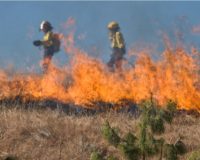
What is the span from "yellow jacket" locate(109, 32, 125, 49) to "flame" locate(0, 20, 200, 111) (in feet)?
10.6

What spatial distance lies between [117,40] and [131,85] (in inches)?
185

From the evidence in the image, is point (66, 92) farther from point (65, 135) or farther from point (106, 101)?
point (65, 135)

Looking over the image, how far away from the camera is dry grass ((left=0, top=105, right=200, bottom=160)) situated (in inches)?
319

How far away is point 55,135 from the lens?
8.80 meters

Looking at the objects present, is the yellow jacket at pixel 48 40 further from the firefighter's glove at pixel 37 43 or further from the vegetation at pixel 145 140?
the vegetation at pixel 145 140

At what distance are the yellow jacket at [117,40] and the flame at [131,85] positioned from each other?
323 centimetres

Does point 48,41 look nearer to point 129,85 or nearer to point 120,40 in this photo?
point 120,40

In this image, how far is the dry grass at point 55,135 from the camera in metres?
8.10

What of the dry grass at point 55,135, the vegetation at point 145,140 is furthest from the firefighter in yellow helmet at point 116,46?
the vegetation at point 145,140

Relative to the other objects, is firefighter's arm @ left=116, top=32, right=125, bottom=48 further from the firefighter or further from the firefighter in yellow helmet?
the firefighter

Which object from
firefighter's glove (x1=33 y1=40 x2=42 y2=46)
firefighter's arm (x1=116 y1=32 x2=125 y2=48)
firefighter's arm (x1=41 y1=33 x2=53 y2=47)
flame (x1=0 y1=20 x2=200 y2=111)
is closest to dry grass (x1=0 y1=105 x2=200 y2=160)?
flame (x1=0 y1=20 x2=200 y2=111)

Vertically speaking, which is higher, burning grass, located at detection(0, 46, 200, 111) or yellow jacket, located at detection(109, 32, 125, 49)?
yellow jacket, located at detection(109, 32, 125, 49)

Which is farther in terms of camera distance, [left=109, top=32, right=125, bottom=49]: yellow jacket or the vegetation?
[left=109, top=32, right=125, bottom=49]: yellow jacket

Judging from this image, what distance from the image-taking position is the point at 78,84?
1298cm
